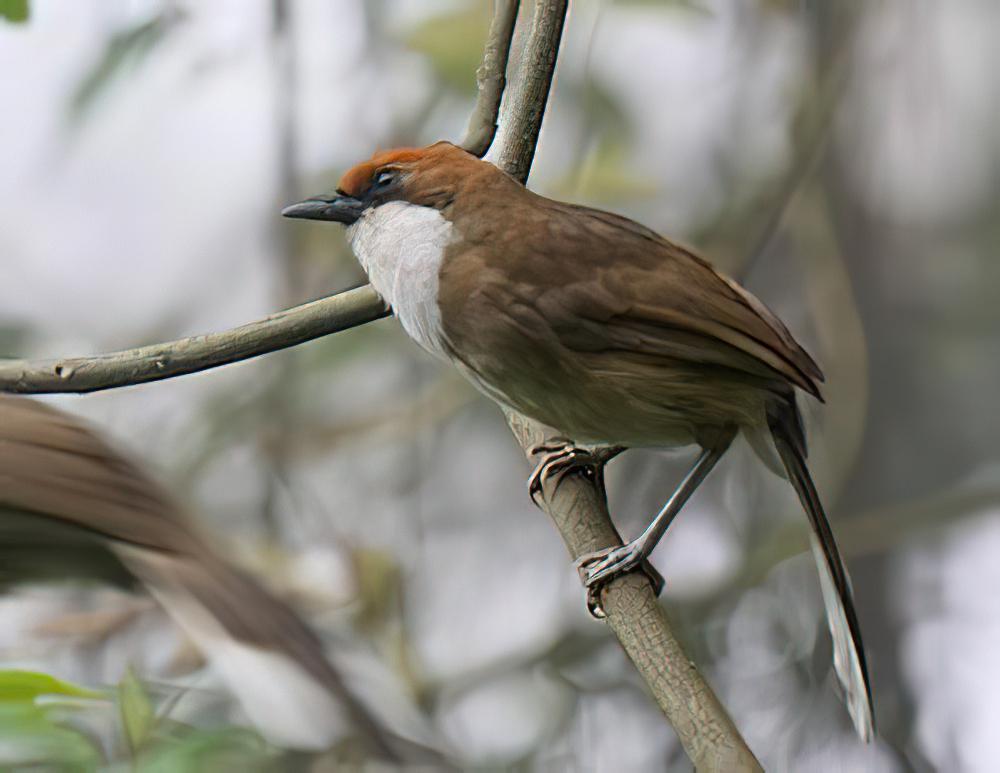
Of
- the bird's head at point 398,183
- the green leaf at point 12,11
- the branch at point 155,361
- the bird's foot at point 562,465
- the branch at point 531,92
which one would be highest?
the green leaf at point 12,11

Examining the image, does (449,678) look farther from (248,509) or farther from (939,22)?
(939,22)

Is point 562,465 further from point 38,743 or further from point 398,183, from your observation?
point 38,743

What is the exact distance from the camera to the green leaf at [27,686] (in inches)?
27.1

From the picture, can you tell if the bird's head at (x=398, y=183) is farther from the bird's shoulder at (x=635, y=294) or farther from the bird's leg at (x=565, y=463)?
the bird's leg at (x=565, y=463)

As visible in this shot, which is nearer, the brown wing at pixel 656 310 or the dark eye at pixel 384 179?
the brown wing at pixel 656 310

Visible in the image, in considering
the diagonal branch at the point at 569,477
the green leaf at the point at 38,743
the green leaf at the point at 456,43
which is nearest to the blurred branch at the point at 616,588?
the diagonal branch at the point at 569,477

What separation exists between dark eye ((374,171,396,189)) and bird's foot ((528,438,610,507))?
0.34 metres

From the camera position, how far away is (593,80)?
2.22 meters

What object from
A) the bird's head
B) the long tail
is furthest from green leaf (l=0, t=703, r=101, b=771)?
the long tail

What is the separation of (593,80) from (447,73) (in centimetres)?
31

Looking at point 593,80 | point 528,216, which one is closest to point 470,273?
point 528,216

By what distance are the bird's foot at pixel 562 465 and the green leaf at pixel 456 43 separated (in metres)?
0.95

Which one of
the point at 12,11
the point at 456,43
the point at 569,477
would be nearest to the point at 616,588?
the point at 569,477

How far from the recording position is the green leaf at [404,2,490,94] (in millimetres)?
2045
